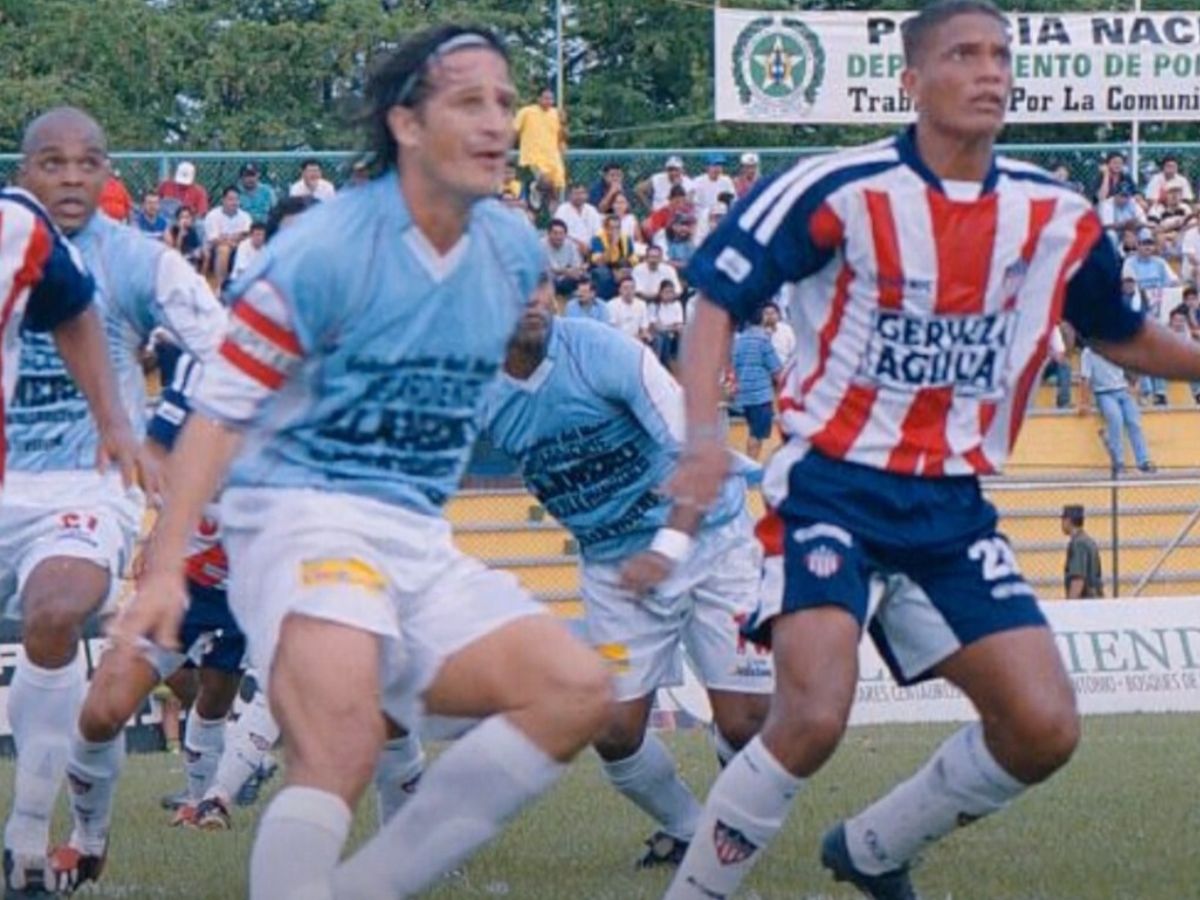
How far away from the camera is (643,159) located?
3025 cm

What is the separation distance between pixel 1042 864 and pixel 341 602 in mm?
4115

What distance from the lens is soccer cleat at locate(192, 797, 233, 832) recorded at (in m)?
11.4

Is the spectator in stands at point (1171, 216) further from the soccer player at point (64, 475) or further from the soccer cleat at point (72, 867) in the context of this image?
the soccer cleat at point (72, 867)

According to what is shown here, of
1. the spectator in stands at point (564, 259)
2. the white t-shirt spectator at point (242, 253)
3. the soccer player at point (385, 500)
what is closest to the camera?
the soccer player at point (385, 500)

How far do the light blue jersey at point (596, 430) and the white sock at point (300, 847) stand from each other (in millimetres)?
3449

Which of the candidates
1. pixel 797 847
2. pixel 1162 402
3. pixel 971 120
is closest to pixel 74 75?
pixel 1162 402

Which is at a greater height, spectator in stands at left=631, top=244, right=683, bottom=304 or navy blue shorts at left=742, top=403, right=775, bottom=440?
spectator in stands at left=631, top=244, right=683, bottom=304

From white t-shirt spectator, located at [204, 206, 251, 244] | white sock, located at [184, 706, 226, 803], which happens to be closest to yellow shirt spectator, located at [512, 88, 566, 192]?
white t-shirt spectator, located at [204, 206, 251, 244]

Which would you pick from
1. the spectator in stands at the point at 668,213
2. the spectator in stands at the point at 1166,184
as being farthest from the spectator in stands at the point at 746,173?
the spectator in stands at the point at 1166,184

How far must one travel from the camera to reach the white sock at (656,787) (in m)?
9.72

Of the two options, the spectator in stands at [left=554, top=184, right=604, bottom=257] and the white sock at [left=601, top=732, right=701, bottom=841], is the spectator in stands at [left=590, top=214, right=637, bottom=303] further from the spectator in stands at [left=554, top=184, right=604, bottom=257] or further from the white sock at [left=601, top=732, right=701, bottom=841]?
the white sock at [left=601, top=732, right=701, bottom=841]

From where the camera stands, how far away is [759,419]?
25.0 metres

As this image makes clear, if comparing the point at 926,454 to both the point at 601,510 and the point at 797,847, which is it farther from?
the point at 797,847

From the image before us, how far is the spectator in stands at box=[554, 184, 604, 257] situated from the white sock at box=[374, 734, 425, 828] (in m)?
18.1
